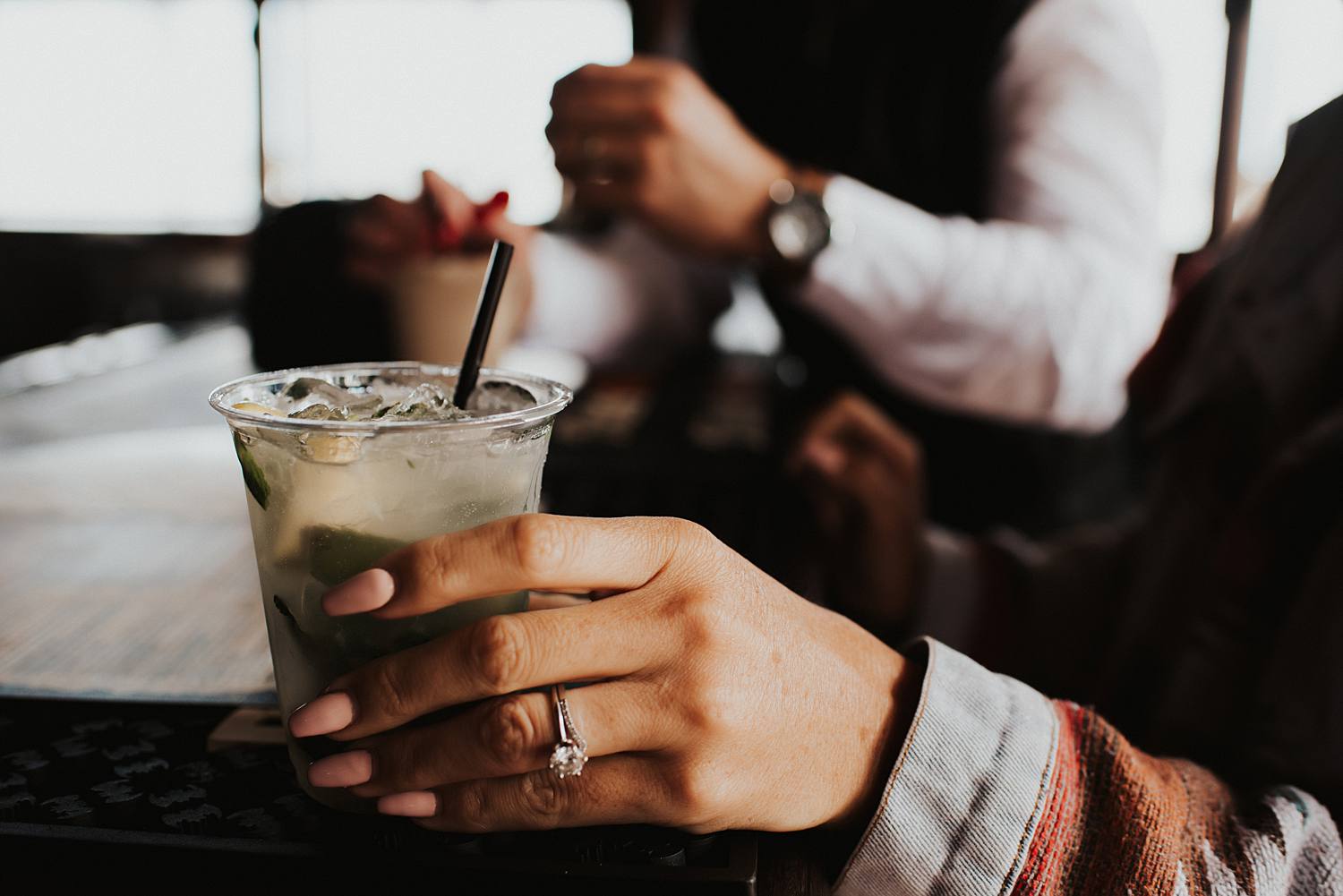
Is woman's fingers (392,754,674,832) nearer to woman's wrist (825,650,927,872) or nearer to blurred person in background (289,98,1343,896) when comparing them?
Result: blurred person in background (289,98,1343,896)

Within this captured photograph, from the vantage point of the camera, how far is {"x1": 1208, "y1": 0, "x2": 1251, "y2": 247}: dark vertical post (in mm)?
3785

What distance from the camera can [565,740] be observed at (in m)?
0.44

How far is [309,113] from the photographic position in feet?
20.3

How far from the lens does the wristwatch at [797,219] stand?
146cm

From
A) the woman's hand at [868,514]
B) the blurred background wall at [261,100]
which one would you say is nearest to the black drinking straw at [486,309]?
the woman's hand at [868,514]

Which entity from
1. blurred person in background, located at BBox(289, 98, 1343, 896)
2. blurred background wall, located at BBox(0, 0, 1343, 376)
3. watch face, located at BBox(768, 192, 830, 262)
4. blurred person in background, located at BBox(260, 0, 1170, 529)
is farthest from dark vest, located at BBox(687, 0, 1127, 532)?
blurred background wall, located at BBox(0, 0, 1343, 376)

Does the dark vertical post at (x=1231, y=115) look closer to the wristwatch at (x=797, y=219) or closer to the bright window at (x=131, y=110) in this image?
the wristwatch at (x=797, y=219)

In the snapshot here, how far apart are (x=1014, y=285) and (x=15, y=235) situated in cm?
341

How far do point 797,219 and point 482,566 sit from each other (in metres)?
1.15

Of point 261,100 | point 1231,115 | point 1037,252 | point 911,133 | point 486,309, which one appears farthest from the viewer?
point 261,100

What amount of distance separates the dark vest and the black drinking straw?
1261mm

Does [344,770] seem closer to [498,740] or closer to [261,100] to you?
[498,740]

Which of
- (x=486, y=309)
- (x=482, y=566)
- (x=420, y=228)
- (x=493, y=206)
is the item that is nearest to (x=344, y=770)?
(x=482, y=566)

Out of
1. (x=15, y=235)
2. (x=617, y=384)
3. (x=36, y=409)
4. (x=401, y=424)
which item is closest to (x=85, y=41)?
(x=15, y=235)
